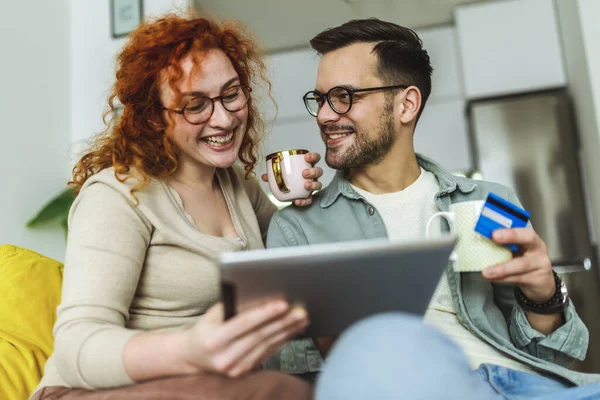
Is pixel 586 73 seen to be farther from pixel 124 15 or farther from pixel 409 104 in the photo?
pixel 124 15

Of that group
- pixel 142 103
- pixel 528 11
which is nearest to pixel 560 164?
pixel 528 11

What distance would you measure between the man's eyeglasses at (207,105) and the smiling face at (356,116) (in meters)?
0.29

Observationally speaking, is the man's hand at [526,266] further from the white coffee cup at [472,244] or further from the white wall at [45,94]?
the white wall at [45,94]

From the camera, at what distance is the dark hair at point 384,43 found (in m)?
1.60

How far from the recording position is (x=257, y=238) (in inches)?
56.3

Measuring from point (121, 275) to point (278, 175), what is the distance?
564 mm

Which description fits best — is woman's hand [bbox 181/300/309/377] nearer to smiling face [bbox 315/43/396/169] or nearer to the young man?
the young man

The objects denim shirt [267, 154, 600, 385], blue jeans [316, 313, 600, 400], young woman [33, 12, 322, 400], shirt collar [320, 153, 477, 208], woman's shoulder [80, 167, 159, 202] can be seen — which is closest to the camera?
blue jeans [316, 313, 600, 400]

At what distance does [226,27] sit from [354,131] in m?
0.45

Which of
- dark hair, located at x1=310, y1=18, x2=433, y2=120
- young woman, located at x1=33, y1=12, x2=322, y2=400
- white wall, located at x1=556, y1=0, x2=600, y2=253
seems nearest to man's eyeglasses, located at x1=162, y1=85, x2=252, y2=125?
young woman, located at x1=33, y1=12, x2=322, y2=400

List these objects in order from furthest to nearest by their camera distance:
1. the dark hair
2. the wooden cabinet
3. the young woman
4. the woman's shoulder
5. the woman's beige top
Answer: the wooden cabinet
the dark hair
the woman's shoulder
the woman's beige top
the young woman

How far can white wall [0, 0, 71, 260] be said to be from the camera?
7.90 feet

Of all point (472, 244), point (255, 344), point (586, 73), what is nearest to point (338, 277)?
point (255, 344)

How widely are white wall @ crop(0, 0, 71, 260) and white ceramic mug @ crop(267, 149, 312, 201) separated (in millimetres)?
1528
